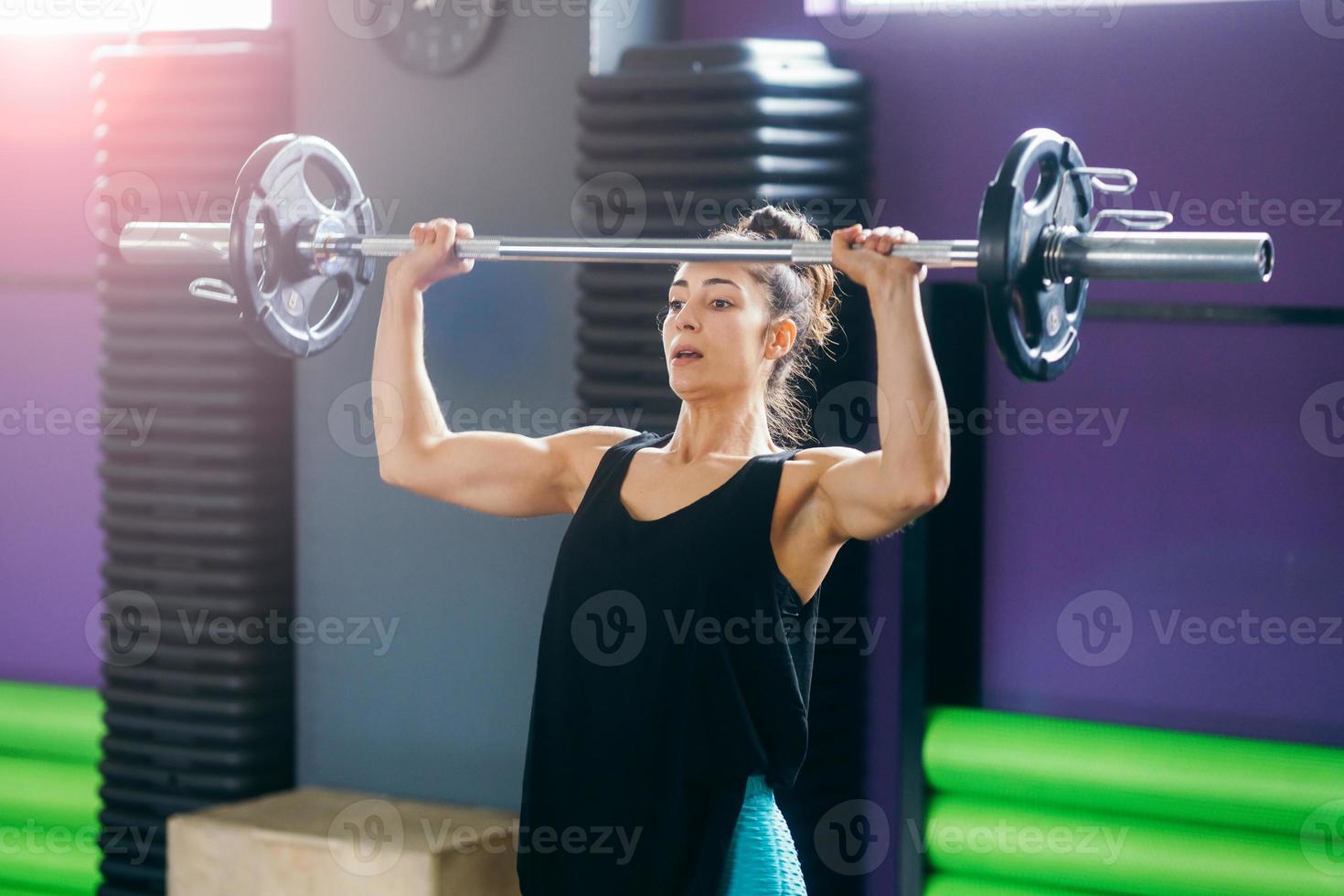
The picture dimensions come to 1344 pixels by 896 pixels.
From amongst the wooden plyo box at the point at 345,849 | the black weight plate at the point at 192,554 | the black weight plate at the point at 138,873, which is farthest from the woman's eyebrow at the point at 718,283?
the black weight plate at the point at 138,873

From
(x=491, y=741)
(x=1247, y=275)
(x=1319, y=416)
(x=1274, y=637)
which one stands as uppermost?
(x=1247, y=275)

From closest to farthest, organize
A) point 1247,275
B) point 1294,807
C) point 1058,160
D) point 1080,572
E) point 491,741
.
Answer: point 1247,275
point 1058,160
point 1294,807
point 1080,572
point 491,741

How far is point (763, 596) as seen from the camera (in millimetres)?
2564

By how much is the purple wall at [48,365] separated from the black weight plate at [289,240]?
1.96 m

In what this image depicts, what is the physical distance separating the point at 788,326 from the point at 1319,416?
1.38m

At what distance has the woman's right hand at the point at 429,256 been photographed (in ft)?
9.36

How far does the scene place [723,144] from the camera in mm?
3660

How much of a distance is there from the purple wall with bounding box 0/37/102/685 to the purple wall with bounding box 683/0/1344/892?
7.66 ft

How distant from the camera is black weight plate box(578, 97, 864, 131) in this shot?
144 inches

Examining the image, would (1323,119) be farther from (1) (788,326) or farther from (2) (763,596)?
(2) (763,596)

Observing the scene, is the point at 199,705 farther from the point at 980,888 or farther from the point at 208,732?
the point at 980,888

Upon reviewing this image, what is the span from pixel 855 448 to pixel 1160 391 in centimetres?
69

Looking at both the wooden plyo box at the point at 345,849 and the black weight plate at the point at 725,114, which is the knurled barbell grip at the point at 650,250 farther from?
the wooden plyo box at the point at 345,849

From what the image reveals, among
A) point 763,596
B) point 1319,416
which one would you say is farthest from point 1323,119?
point 763,596
